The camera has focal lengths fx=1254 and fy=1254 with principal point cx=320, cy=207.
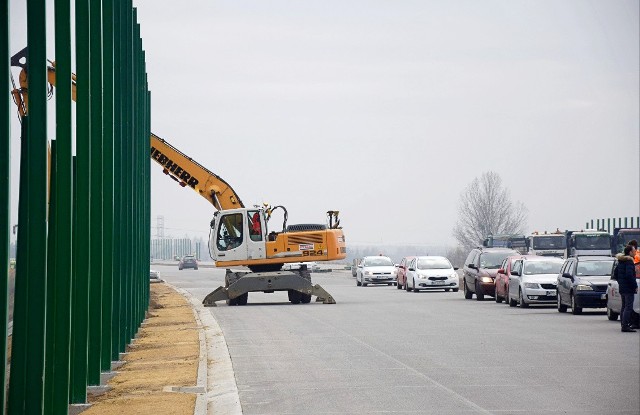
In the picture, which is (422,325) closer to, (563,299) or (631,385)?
(563,299)

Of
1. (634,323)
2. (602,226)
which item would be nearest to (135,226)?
(634,323)

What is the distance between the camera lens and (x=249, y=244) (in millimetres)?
41094

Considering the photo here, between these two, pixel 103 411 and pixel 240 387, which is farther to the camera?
pixel 240 387

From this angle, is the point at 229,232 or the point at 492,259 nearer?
the point at 229,232

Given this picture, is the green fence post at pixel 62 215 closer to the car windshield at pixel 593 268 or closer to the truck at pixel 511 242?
the car windshield at pixel 593 268

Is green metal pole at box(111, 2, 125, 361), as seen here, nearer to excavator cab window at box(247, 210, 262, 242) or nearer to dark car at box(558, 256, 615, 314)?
dark car at box(558, 256, 615, 314)

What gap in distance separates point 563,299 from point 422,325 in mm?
6533

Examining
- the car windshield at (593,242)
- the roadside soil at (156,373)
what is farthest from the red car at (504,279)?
the car windshield at (593,242)

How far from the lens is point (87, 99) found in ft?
49.1

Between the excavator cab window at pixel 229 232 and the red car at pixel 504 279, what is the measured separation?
849 centimetres

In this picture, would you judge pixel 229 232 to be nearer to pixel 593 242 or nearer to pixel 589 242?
pixel 589 242

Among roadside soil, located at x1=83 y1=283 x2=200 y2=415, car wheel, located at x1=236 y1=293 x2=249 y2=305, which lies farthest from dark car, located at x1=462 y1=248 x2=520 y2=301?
roadside soil, located at x1=83 y1=283 x2=200 y2=415

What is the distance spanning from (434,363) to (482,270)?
24873 mm

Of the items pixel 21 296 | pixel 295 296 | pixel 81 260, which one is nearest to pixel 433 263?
pixel 295 296
